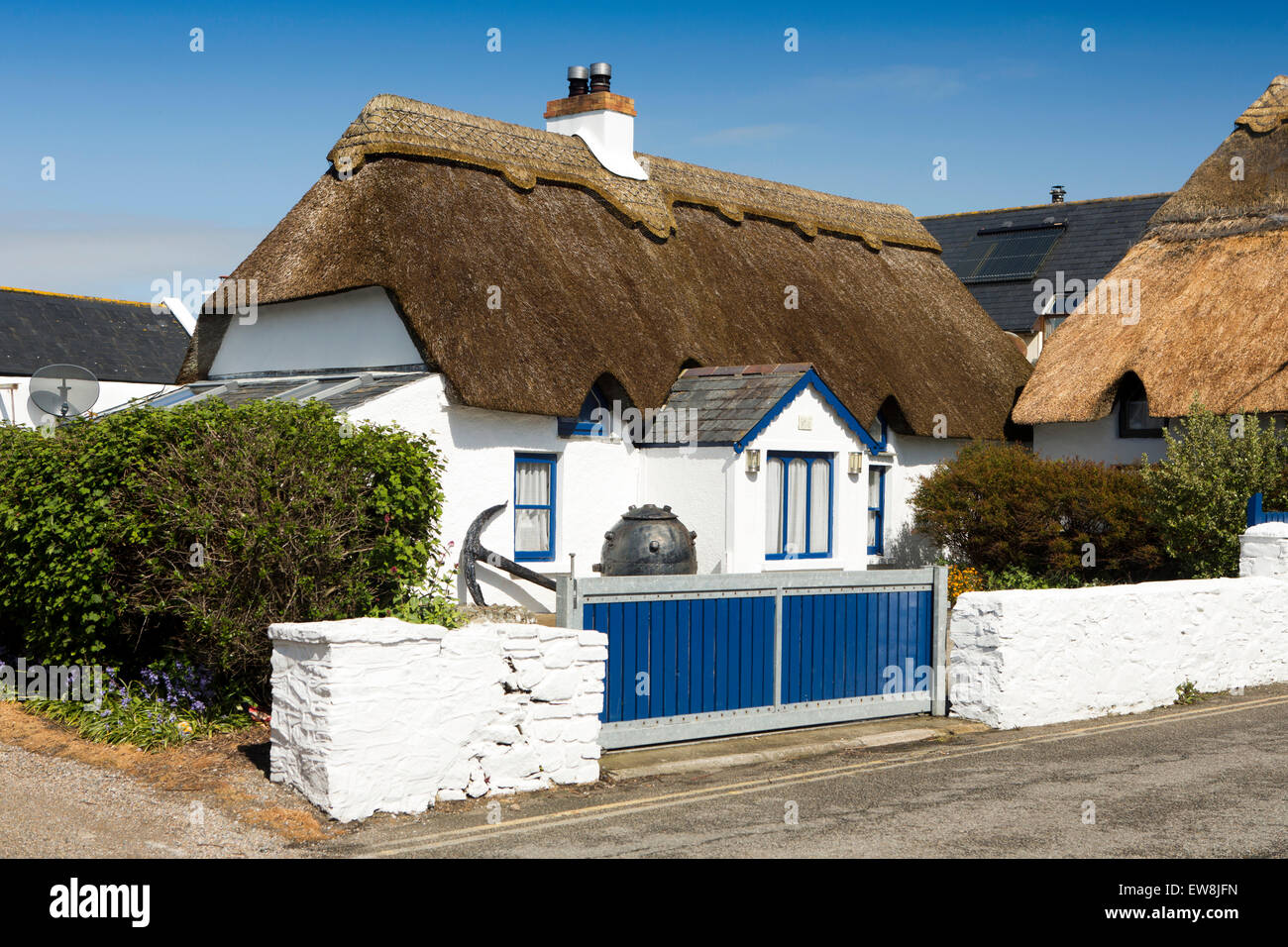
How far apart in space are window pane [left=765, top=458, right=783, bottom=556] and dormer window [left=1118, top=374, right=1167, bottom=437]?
796 centimetres

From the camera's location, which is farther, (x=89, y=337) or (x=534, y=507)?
(x=89, y=337)

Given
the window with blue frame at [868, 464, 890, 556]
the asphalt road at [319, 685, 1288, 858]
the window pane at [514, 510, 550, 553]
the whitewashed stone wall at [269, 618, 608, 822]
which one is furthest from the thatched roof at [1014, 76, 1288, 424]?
the whitewashed stone wall at [269, 618, 608, 822]

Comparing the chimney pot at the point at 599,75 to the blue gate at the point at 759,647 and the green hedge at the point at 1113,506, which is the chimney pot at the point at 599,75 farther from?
the blue gate at the point at 759,647

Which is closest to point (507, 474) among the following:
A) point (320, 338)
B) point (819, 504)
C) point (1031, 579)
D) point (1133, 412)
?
point (320, 338)

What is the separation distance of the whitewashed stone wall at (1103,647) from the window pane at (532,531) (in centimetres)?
651

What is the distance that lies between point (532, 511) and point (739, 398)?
10.3 feet

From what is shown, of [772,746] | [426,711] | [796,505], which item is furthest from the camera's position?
[796,505]

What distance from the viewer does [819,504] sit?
17.8 meters

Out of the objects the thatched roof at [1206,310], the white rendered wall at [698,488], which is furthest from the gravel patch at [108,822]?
the thatched roof at [1206,310]

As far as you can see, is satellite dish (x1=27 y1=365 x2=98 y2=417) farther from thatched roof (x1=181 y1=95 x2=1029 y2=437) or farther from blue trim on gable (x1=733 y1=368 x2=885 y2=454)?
blue trim on gable (x1=733 y1=368 x2=885 y2=454)

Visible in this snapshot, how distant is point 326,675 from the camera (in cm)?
784

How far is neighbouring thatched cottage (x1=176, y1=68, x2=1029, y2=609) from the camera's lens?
53.0 ft

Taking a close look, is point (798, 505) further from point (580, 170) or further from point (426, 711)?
point (426, 711)

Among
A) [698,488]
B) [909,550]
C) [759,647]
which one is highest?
[698,488]
